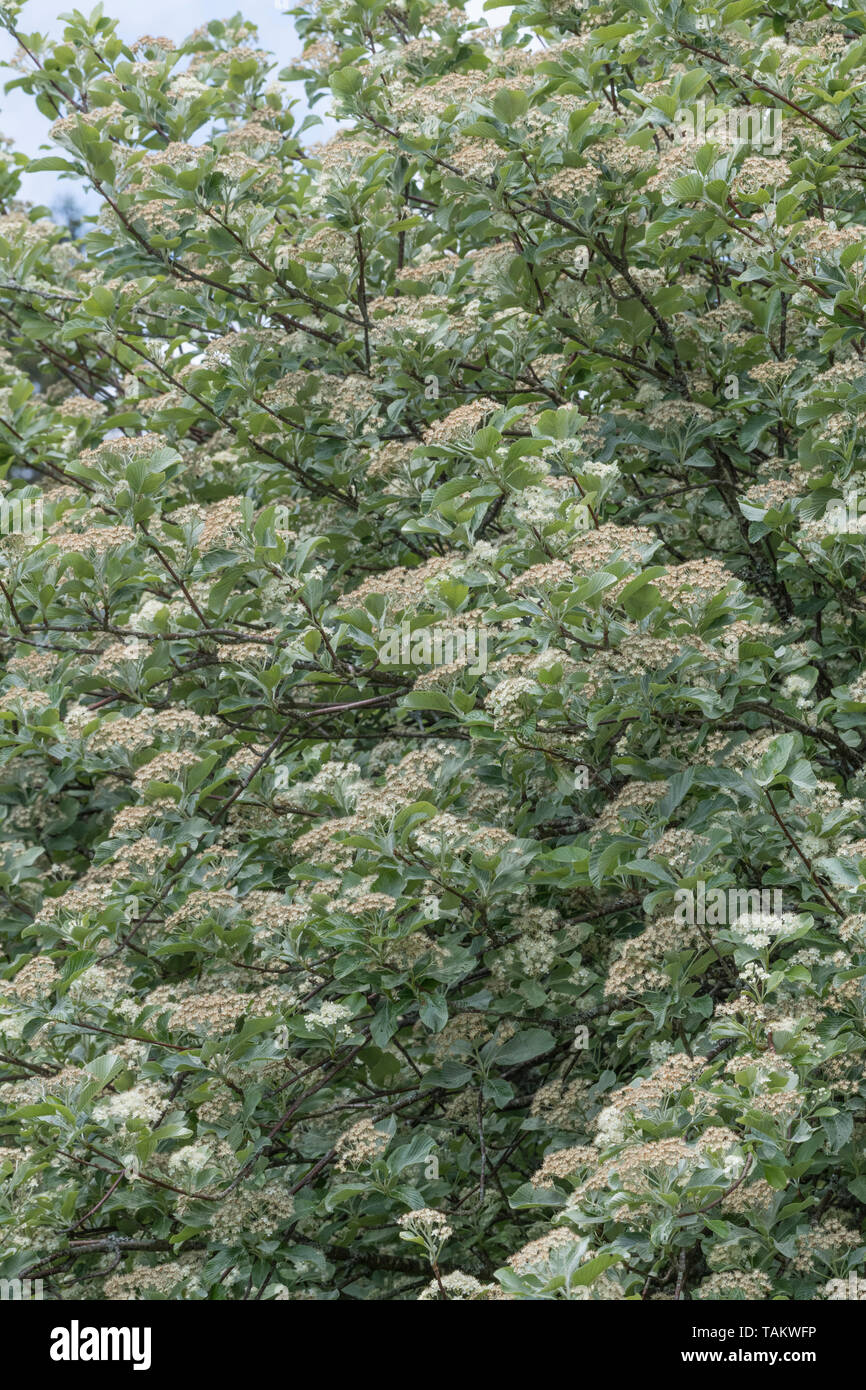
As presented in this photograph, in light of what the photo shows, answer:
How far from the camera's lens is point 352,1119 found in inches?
191

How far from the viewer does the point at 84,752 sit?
5.30 m

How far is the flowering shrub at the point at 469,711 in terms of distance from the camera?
4.02 m

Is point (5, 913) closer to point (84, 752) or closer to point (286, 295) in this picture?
point (84, 752)

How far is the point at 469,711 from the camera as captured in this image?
4539 millimetres

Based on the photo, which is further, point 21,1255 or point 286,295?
point 286,295

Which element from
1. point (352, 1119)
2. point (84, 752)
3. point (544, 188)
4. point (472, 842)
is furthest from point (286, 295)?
point (352, 1119)

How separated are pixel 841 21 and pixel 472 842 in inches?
154

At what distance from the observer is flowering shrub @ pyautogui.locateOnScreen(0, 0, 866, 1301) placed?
13.2 feet
